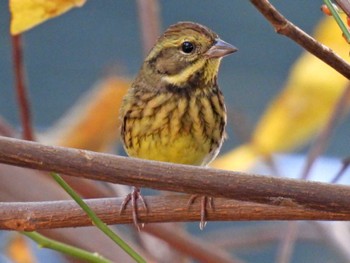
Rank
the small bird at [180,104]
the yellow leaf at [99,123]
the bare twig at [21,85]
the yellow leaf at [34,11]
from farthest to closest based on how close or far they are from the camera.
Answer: the yellow leaf at [99,123] → the small bird at [180,104] → the bare twig at [21,85] → the yellow leaf at [34,11]

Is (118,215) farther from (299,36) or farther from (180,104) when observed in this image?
(180,104)

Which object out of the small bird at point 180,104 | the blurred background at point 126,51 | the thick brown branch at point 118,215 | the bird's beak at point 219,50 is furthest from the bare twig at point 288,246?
the blurred background at point 126,51

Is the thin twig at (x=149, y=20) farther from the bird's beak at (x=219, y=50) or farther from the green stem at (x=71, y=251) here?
the green stem at (x=71, y=251)

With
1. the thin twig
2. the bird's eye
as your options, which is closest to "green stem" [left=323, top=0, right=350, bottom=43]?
the thin twig

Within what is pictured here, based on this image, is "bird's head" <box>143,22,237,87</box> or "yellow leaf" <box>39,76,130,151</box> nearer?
"bird's head" <box>143,22,237,87</box>

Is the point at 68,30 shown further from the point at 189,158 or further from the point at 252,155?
the point at 189,158

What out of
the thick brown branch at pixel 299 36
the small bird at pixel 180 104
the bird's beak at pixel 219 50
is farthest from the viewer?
the small bird at pixel 180 104

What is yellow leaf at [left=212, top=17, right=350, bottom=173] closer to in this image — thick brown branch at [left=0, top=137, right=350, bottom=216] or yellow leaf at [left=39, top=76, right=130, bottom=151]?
yellow leaf at [left=39, top=76, right=130, bottom=151]

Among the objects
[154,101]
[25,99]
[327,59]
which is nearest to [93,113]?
[154,101]
